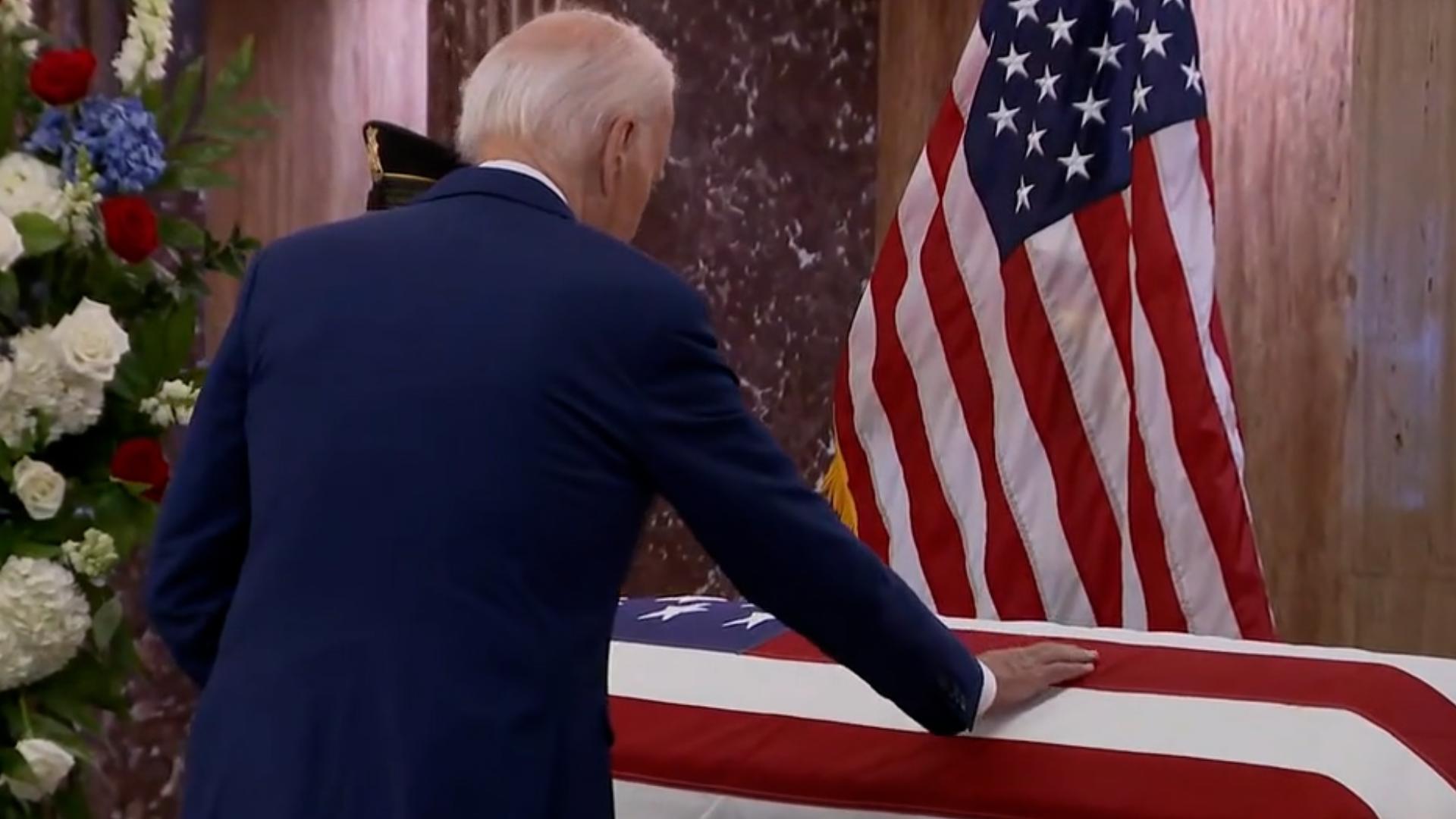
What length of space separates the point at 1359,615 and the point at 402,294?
222cm

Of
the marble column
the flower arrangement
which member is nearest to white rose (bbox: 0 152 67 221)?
the flower arrangement

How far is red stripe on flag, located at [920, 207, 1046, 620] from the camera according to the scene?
254cm

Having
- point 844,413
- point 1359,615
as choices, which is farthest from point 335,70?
point 1359,615

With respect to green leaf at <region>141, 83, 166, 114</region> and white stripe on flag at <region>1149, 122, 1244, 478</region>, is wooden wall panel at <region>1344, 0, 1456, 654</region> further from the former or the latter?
green leaf at <region>141, 83, 166, 114</region>

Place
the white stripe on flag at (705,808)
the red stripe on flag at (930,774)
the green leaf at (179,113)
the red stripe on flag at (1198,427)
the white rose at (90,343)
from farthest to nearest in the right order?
the red stripe on flag at (1198,427)
the green leaf at (179,113)
the white rose at (90,343)
the white stripe on flag at (705,808)
the red stripe on flag at (930,774)

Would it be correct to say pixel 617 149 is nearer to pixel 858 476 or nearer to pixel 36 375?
pixel 36 375

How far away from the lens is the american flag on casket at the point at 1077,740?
4.75 feet

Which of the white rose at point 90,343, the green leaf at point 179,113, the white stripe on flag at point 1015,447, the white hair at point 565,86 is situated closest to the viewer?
the white hair at point 565,86

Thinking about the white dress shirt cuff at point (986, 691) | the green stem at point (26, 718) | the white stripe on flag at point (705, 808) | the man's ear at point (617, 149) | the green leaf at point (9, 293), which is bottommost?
the green stem at point (26, 718)

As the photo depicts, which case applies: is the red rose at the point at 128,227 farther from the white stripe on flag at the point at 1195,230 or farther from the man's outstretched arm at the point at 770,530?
the white stripe on flag at the point at 1195,230

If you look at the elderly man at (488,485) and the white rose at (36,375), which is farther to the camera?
the white rose at (36,375)

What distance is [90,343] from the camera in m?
1.70

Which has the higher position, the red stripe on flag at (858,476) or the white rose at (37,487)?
the white rose at (37,487)

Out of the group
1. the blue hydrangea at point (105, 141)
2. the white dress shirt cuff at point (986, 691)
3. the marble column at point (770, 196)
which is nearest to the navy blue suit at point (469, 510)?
the white dress shirt cuff at point (986, 691)
